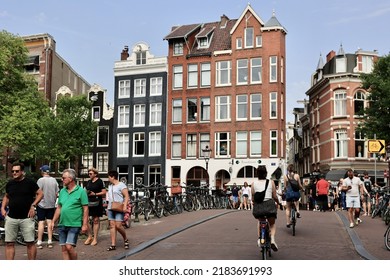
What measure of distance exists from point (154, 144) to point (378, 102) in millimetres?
2184

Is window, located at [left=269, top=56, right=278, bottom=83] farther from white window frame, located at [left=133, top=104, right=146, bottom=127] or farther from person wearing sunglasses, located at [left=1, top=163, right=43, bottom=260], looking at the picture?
person wearing sunglasses, located at [left=1, top=163, right=43, bottom=260]

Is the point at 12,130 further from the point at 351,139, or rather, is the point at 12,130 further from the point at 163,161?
the point at 351,139

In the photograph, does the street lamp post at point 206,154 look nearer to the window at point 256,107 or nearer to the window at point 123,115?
the window at point 256,107

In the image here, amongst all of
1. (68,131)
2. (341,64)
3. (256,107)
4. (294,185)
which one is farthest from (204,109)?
(294,185)

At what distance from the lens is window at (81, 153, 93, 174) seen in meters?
5.40

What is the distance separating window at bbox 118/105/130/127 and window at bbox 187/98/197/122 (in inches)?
24.5

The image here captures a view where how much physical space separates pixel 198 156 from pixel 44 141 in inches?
61.4

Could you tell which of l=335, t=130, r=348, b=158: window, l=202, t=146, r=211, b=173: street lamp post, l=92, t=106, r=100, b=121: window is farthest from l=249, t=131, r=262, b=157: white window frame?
l=92, t=106, r=100, b=121: window

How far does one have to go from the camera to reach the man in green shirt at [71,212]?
5047 mm

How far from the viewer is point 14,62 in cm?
489

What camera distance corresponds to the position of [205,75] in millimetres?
5617

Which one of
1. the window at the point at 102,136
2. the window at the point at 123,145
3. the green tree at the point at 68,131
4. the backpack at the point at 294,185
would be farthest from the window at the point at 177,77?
the backpack at the point at 294,185
